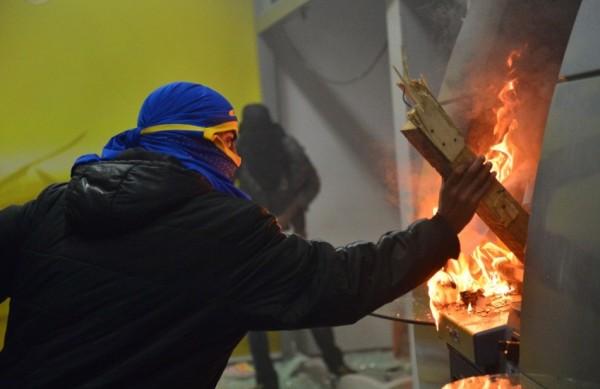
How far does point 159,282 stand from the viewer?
1.36m

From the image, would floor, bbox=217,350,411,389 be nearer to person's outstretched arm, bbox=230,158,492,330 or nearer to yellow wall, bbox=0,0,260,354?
yellow wall, bbox=0,0,260,354

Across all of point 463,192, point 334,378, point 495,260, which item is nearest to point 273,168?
point 334,378

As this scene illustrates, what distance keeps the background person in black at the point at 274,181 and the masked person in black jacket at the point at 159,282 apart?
312 centimetres

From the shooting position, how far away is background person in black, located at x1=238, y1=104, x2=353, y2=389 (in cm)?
456

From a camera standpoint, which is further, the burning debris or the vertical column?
the vertical column

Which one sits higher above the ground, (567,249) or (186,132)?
(186,132)

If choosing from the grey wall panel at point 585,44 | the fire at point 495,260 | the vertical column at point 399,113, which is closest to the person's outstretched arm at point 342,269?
the grey wall panel at point 585,44

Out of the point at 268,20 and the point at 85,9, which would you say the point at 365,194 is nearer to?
the point at 268,20

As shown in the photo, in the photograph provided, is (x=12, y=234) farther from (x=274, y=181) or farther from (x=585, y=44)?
(x=274, y=181)

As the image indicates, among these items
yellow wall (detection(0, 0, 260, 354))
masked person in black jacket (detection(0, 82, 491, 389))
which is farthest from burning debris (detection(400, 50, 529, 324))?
yellow wall (detection(0, 0, 260, 354))

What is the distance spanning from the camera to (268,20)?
4.61 metres

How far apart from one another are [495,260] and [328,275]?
2.79ft

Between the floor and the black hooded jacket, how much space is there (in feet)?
10.6

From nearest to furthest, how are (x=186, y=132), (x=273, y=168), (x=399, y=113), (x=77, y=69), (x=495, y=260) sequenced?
(x=186, y=132) → (x=495, y=260) → (x=399, y=113) → (x=77, y=69) → (x=273, y=168)
